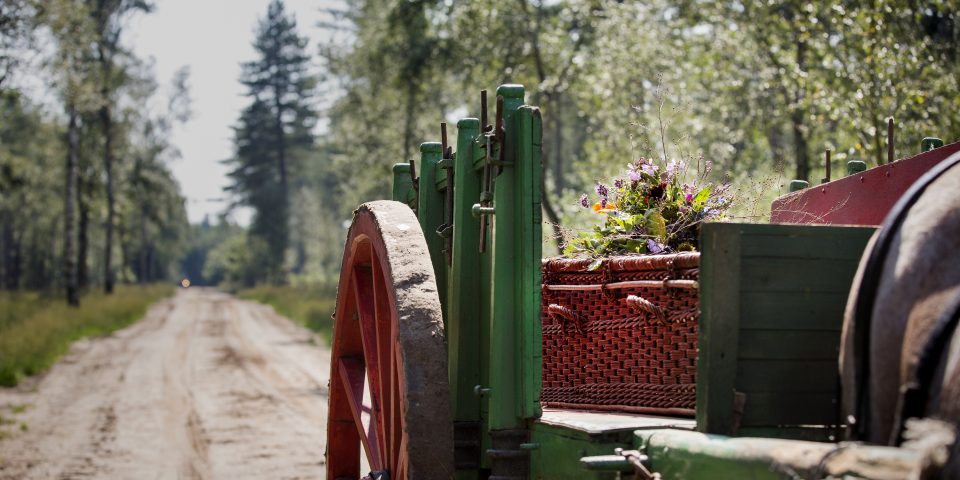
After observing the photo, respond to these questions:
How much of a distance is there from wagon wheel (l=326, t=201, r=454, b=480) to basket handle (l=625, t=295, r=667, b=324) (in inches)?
19.2

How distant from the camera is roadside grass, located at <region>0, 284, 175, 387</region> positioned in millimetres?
16203

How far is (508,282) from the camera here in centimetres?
276

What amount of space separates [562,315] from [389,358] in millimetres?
554

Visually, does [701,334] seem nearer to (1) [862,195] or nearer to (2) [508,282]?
(2) [508,282]

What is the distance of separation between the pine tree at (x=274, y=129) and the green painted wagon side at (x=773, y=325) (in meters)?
60.0

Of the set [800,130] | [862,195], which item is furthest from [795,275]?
[800,130]

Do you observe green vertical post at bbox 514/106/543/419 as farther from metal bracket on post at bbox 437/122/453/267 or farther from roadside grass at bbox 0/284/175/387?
roadside grass at bbox 0/284/175/387

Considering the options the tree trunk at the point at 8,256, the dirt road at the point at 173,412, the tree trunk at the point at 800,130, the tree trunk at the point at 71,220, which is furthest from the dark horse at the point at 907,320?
the tree trunk at the point at 8,256

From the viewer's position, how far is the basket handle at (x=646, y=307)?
8.41ft

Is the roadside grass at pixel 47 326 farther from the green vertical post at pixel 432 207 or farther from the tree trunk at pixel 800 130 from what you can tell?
the green vertical post at pixel 432 207

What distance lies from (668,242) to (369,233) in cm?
90

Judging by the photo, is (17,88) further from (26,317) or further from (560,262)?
(560,262)

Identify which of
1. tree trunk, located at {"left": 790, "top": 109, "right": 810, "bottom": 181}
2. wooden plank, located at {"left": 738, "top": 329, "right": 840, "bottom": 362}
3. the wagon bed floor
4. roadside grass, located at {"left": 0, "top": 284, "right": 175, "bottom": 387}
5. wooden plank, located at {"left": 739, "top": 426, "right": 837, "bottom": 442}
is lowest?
roadside grass, located at {"left": 0, "top": 284, "right": 175, "bottom": 387}

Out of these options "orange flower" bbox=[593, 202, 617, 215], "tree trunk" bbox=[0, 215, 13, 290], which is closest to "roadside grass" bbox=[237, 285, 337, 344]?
"tree trunk" bbox=[0, 215, 13, 290]
